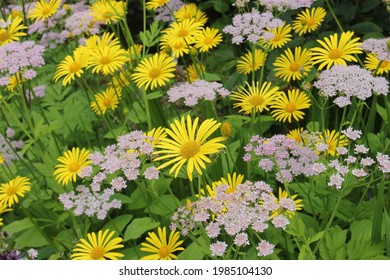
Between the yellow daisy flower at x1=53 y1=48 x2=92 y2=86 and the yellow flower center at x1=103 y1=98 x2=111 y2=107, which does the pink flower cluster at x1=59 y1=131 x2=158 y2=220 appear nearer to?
the yellow daisy flower at x1=53 y1=48 x2=92 y2=86

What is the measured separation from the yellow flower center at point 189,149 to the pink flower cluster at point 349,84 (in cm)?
59

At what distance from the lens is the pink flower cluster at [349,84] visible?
6.73 feet

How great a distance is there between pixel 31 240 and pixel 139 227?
0.78 metres

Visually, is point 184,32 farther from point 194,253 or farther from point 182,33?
point 194,253

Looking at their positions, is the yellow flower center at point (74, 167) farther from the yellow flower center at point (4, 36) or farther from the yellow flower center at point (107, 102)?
the yellow flower center at point (4, 36)

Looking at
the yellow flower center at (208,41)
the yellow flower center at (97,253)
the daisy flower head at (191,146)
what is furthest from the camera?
the yellow flower center at (208,41)

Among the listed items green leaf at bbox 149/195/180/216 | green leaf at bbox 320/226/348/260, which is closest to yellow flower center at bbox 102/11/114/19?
green leaf at bbox 149/195/180/216

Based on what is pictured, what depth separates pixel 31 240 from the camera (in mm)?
2674

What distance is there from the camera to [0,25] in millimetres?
2707

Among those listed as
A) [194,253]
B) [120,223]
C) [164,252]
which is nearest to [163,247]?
[164,252]

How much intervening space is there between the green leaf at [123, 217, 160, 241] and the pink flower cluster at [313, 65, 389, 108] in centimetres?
89

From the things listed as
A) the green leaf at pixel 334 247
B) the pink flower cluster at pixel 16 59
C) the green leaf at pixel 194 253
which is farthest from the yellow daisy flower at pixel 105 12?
the green leaf at pixel 334 247

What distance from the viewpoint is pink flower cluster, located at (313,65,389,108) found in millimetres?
2053

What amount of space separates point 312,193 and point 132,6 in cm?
303
